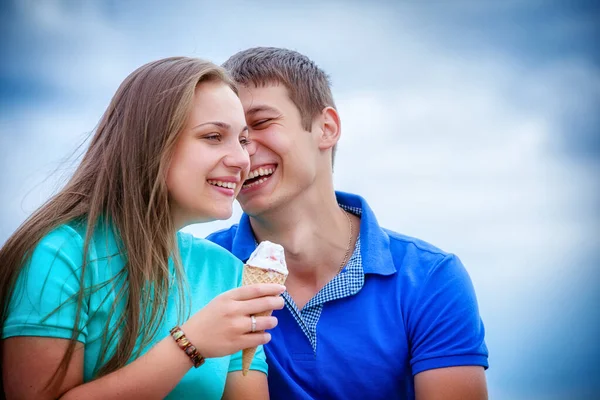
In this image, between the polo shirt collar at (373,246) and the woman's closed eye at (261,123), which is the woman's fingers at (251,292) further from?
the woman's closed eye at (261,123)

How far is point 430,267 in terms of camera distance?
14.1 feet

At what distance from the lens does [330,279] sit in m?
4.44

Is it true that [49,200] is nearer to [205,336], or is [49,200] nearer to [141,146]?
[141,146]

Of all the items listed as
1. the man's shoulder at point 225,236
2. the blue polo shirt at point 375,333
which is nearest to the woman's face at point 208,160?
the blue polo shirt at point 375,333

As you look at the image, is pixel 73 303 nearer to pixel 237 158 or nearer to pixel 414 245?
pixel 237 158

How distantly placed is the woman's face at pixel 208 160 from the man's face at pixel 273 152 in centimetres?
110

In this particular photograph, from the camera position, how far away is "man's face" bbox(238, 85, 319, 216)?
14.2ft

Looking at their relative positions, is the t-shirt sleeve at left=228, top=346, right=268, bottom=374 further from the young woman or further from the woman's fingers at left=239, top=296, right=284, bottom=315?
the woman's fingers at left=239, top=296, right=284, bottom=315

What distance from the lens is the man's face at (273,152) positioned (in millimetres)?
4332

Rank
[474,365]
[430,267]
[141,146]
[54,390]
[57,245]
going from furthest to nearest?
[430,267] → [474,365] → [141,146] → [57,245] → [54,390]

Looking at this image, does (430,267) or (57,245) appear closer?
(57,245)

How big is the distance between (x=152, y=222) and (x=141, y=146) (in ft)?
1.18

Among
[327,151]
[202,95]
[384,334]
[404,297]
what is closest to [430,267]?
[404,297]

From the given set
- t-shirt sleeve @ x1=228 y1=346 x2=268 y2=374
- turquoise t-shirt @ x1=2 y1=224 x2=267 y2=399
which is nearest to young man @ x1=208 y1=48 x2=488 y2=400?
t-shirt sleeve @ x1=228 y1=346 x2=268 y2=374
